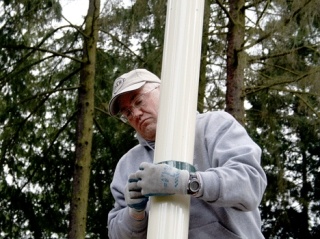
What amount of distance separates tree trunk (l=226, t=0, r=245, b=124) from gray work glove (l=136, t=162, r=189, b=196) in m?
5.43

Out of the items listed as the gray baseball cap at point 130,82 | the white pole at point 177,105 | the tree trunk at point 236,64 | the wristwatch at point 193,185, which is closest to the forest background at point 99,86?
the tree trunk at point 236,64

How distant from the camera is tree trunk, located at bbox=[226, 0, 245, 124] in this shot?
24.2 ft

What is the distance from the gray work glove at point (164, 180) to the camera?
1.82m

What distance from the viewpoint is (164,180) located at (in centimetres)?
182

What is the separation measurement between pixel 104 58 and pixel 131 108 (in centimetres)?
773

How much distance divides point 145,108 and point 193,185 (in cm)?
55

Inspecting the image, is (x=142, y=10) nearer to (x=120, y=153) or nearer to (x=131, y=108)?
(x=120, y=153)

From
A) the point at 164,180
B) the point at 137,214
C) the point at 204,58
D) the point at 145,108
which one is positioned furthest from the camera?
the point at 204,58

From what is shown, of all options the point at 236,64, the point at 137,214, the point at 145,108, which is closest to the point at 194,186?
the point at 137,214

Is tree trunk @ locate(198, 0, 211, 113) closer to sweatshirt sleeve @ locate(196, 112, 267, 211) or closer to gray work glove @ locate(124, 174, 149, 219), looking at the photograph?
sweatshirt sleeve @ locate(196, 112, 267, 211)

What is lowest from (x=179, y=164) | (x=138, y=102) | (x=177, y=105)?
(x=179, y=164)

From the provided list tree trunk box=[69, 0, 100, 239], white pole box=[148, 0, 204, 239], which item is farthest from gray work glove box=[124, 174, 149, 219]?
tree trunk box=[69, 0, 100, 239]

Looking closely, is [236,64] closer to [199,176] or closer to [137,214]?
[137,214]

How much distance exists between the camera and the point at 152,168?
1.85 meters
